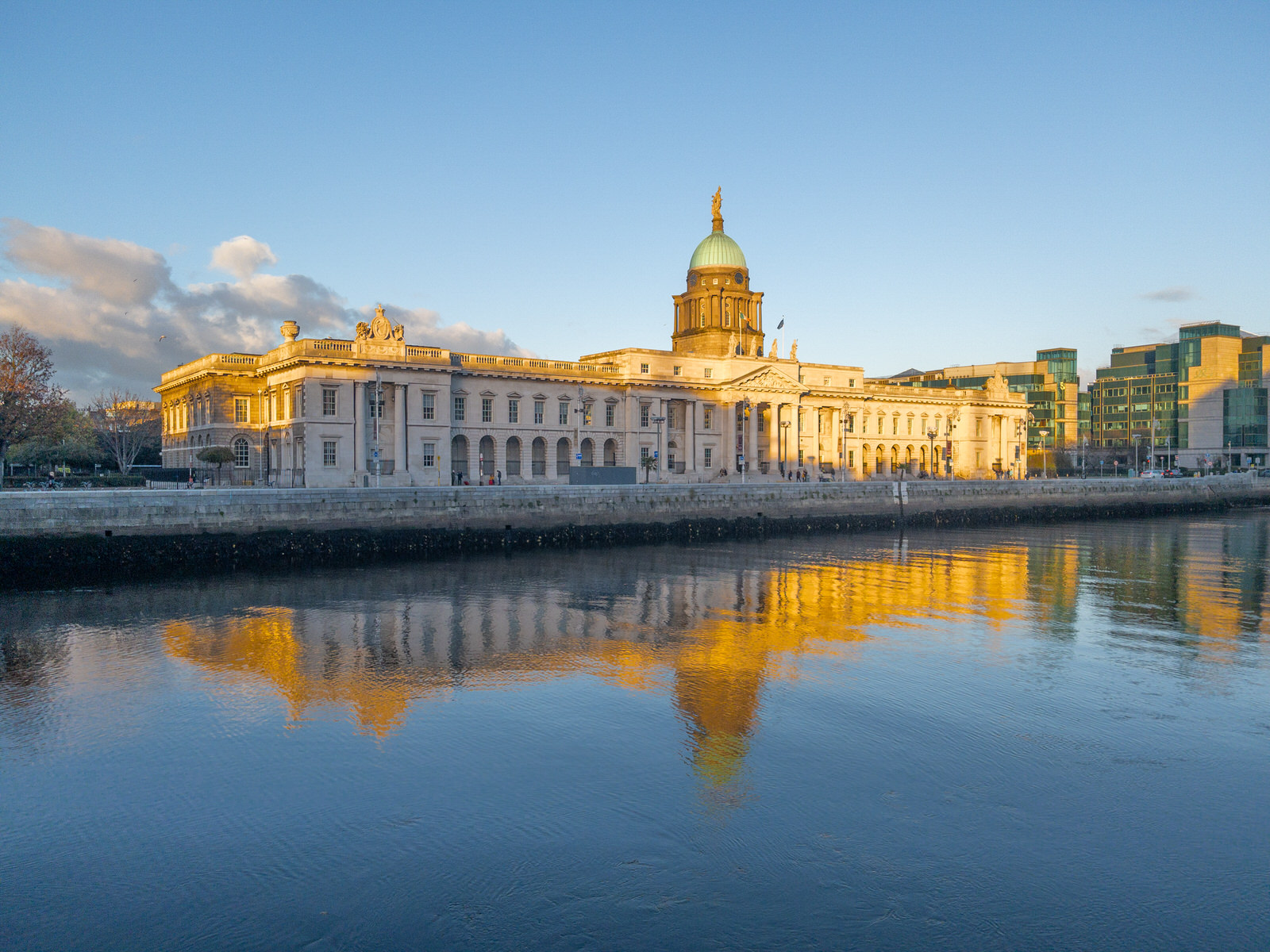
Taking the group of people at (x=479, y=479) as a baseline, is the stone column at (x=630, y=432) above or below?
above

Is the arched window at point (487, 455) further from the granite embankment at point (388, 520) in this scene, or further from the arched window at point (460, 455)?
the granite embankment at point (388, 520)

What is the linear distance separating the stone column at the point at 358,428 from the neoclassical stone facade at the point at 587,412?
0.12 m

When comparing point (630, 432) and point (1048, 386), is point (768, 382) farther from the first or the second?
point (1048, 386)

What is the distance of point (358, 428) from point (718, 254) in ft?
152

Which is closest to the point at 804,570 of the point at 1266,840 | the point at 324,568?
the point at 324,568

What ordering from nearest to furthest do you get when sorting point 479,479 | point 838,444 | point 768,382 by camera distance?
point 479,479 < point 768,382 < point 838,444

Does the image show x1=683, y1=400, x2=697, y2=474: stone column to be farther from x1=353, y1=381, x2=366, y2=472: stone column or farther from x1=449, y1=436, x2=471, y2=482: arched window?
x1=353, y1=381, x2=366, y2=472: stone column

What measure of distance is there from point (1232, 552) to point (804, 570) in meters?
24.1

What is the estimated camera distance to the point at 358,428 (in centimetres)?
6291

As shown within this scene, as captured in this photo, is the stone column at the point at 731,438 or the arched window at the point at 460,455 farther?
the stone column at the point at 731,438

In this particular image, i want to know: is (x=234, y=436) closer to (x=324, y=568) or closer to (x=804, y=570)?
(x=324, y=568)

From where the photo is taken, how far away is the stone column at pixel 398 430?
65.2m

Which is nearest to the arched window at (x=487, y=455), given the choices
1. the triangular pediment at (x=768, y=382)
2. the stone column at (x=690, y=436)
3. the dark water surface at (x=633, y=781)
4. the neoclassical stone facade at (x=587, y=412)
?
the neoclassical stone facade at (x=587, y=412)

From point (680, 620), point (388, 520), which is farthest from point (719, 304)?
point (680, 620)
